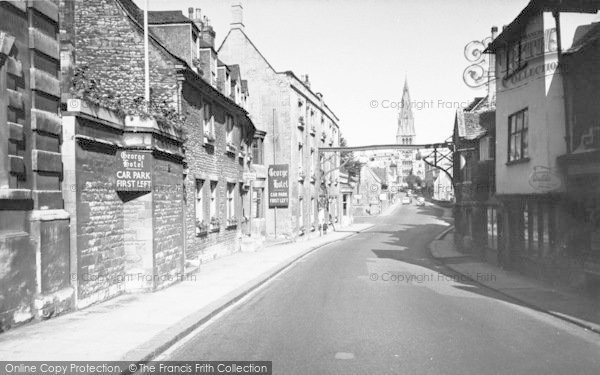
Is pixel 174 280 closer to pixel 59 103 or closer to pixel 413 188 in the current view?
pixel 59 103

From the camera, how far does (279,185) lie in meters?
31.7

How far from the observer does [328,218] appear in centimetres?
4819

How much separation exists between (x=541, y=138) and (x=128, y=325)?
12.1 metres

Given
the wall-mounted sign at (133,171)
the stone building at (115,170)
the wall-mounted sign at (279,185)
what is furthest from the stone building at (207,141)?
the wall-mounted sign at (279,185)

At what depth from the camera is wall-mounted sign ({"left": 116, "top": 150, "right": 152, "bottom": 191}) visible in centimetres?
1178

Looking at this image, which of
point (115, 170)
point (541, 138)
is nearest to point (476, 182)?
point (541, 138)

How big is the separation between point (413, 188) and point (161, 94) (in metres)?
131

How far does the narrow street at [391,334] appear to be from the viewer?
6.83 m

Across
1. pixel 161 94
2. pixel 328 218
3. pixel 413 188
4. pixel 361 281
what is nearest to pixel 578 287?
pixel 361 281

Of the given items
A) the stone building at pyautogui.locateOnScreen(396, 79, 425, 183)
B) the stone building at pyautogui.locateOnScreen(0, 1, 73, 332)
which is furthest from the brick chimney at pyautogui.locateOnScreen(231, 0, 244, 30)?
the stone building at pyautogui.locateOnScreen(396, 79, 425, 183)

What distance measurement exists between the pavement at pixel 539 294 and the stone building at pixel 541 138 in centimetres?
59

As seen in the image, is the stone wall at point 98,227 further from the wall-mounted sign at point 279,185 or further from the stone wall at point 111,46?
the wall-mounted sign at point 279,185

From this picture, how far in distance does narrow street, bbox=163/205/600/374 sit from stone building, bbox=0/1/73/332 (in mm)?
2928

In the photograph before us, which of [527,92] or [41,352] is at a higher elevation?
[527,92]
